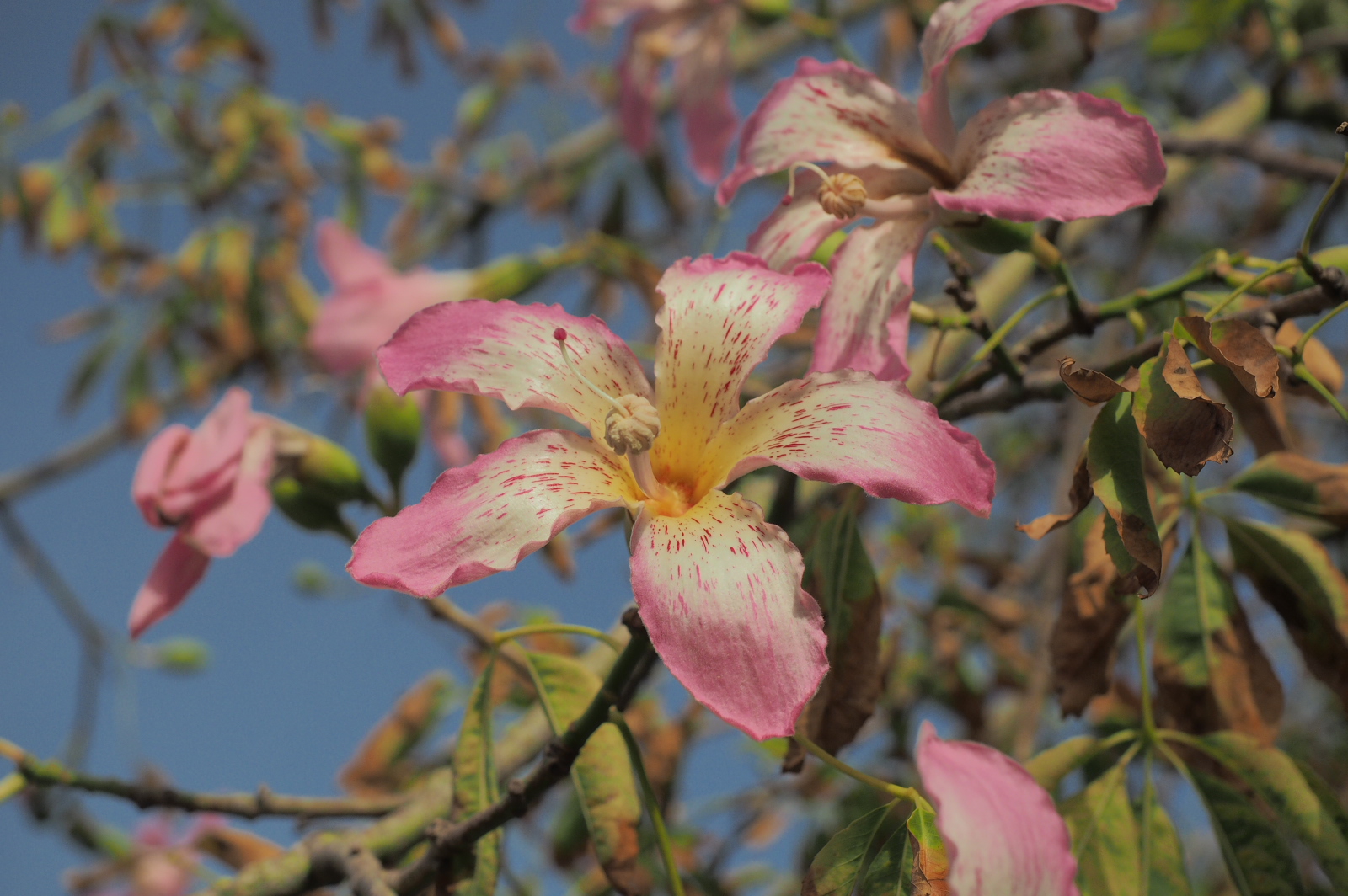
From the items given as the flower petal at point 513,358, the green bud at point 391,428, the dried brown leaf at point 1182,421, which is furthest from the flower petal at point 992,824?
the green bud at point 391,428

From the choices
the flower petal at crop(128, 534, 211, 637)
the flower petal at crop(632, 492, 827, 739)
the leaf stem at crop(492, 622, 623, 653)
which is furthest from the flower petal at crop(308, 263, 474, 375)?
the flower petal at crop(632, 492, 827, 739)

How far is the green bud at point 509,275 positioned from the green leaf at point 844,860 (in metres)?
1.00

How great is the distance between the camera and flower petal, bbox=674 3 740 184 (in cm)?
148

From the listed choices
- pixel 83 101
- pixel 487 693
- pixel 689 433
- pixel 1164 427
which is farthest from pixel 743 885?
pixel 83 101

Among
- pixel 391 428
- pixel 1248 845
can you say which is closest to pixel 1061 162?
pixel 1248 845

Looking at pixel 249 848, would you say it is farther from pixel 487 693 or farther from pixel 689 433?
pixel 689 433

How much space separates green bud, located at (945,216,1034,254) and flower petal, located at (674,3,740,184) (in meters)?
0.69

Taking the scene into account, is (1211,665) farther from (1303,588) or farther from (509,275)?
(509,275)

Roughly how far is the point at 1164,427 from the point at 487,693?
20.9 inches

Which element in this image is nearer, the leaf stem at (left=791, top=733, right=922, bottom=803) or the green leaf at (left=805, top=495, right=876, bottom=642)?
the leaf stem at (left=791, top=733, right=922, bottom=803)

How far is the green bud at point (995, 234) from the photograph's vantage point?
76 cm

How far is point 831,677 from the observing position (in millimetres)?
781

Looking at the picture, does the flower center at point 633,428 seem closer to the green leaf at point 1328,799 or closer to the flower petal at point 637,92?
the green leaf at point 1328,799

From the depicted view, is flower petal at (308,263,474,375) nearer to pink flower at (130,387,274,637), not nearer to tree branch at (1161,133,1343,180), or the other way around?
pink flower at (130,387,274,637)
